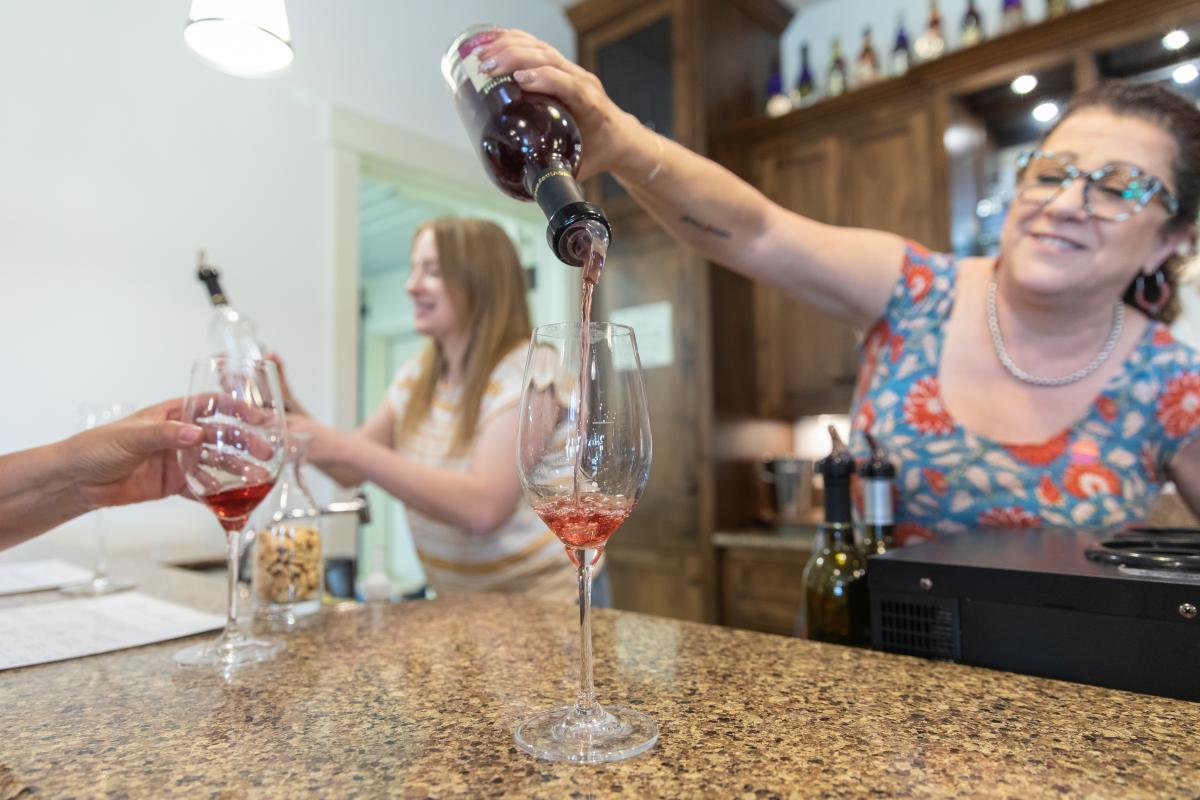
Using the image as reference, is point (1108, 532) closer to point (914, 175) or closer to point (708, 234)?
point (708, 234)

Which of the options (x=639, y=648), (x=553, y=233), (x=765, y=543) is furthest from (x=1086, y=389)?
(x=765, y=543)

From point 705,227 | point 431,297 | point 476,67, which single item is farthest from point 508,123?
point 431,297

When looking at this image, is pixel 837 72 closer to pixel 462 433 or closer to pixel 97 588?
pixel 462 433

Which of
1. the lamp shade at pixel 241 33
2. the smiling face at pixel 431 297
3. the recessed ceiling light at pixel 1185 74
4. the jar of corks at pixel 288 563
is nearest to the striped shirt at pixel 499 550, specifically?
the smiling face at pixel 431 297

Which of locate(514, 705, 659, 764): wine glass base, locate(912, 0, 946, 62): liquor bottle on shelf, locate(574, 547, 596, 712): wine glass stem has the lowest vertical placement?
locate(514, 705, 659, 764): wine glass base

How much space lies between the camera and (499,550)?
1.31 m

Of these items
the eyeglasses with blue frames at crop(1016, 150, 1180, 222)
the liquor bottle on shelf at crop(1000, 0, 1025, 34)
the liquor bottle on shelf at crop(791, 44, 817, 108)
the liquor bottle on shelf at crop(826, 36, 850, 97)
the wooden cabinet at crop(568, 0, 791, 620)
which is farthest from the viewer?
the liquor bottle on shelf at crop(791, 44, 817, 108)

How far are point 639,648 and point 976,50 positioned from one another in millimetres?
2544

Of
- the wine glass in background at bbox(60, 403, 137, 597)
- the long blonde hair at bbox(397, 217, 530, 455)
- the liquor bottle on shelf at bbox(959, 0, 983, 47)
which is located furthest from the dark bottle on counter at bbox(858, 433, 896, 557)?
the liquor bottle on shelf at bbox(959, 0, 983, 47)

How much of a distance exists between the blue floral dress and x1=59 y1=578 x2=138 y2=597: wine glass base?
3.54 ft

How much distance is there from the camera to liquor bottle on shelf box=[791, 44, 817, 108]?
10.5 ft

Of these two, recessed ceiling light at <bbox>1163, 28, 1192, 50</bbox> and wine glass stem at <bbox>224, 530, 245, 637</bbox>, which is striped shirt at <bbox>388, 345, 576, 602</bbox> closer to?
wine glass stem at <bbox>224, 530, 245, 637</bbox>

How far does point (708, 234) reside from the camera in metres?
1.03

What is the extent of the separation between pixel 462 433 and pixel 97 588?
595mm
